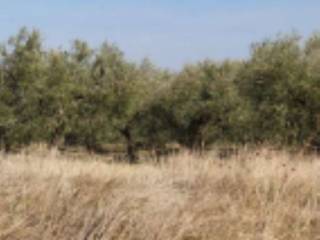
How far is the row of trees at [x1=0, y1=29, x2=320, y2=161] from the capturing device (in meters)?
30.5

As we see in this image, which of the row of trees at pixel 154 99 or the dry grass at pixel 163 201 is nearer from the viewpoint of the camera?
the dry grass at pixel 163 201

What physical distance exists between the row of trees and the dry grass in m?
22.6

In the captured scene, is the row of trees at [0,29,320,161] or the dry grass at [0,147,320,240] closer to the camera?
the dry grass at [0,147,320,240]

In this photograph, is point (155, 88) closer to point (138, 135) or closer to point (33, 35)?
point (138, 135)

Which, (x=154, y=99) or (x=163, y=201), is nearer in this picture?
(x=163, y=201)

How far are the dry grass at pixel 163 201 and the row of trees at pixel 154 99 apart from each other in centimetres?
2262

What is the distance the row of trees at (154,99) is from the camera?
30453 mm

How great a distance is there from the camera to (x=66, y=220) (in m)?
4.30

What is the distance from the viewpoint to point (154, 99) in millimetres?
39281

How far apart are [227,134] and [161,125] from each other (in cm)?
475

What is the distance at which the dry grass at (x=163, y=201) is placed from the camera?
428 centimetres

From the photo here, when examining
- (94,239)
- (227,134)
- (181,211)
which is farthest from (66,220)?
(227,134)

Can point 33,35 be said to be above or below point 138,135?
above

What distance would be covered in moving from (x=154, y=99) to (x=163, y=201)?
112 feet
